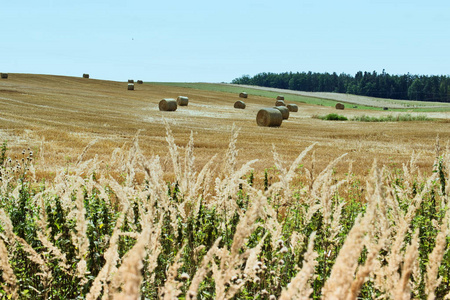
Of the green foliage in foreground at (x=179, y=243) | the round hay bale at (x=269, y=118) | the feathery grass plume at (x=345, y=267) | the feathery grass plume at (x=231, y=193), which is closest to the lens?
the feathery grass plume at (x=345, y=267)

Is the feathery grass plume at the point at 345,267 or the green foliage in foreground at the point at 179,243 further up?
the feathery grass plume at the point at 345,267

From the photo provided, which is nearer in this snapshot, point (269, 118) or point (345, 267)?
point (345, 267)

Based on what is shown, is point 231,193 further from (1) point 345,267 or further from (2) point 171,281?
(1) point 345,267

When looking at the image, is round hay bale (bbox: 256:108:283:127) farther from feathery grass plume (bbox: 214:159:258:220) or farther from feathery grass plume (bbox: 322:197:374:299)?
feathery grass plume (bbox: 322:197:374:299)

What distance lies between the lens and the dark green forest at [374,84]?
437 ft

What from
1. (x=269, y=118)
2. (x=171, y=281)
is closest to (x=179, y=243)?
(x=171, y=281)

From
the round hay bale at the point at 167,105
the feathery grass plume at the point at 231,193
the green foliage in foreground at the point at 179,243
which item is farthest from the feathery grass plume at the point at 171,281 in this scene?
the round hay bale at the point at 167,105

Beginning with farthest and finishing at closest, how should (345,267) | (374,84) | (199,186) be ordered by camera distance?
(374,84)
(199,186)
(345,267)

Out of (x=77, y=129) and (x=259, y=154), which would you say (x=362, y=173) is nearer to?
(x=259, y=154)

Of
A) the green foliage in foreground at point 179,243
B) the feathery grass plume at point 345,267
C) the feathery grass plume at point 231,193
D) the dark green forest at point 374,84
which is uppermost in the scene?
the dark green forest at point 374,84

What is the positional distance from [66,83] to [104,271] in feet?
215

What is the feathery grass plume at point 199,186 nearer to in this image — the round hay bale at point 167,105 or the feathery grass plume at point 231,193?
the feathery grass plume at point 231,193

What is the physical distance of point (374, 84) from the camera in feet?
465

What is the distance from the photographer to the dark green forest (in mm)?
133125
